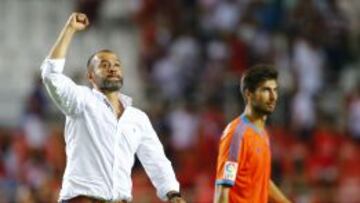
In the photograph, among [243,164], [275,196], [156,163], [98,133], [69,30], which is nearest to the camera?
[69,30]

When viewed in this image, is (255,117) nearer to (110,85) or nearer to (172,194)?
(172,194)

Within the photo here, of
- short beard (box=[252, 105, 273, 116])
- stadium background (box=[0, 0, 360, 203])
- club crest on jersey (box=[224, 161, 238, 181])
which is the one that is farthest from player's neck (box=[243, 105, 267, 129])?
stadium background (box=[0, 0, 360, 203])

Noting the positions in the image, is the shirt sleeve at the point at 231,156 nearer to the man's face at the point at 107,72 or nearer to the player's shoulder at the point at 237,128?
the player's shoulder at the point at 237,128

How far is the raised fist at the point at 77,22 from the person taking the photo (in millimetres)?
9664

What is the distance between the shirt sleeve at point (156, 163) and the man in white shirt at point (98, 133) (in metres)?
0.01

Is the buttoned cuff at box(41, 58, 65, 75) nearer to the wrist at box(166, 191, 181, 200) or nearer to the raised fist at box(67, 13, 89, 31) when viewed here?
the raised fist at box(67, 13, 89, 31)

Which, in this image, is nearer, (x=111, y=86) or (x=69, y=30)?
(x=69, y=30)

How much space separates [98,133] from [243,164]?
115 centimetres

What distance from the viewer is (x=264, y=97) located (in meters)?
10.3

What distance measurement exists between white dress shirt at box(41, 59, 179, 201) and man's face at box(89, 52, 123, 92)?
3.5 inches

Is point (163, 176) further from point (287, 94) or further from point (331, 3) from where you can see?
point (331, 3)

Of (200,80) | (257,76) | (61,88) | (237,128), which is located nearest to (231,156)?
(237,128)

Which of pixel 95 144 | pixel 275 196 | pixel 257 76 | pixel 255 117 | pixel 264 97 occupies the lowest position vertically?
pixel 275 196

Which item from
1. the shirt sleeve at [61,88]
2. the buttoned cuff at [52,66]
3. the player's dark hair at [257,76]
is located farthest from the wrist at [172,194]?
the buttoned cuff at [52,66]
